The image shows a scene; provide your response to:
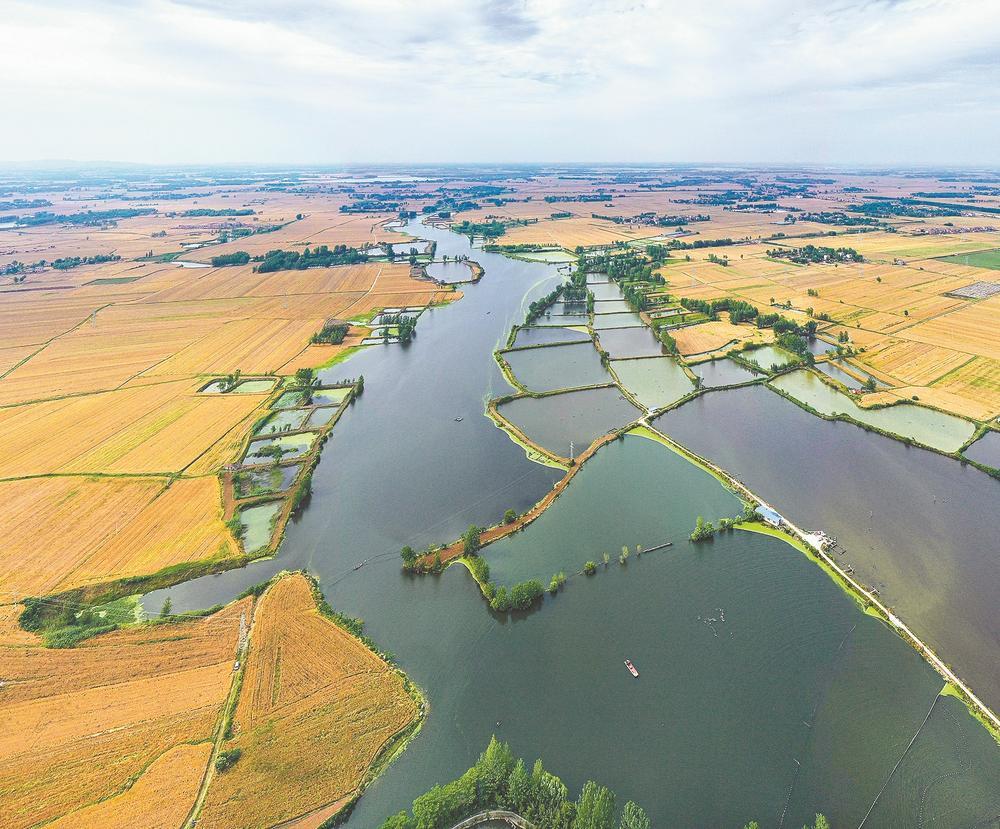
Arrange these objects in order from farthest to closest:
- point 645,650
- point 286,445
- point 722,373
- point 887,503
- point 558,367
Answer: point 558,367, point 722,373, point 286,445, point 887,503, point 645,650

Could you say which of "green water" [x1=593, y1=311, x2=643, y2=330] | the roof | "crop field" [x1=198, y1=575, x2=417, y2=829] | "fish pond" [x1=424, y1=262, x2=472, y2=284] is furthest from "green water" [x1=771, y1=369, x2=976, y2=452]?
"fish pond" [x1=424, y1=262, x2=472, y2=284]

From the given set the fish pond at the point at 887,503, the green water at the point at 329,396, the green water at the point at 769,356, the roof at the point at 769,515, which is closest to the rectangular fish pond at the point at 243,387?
the green water at the point at 329,396

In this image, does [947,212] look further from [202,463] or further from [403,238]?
[202,463]

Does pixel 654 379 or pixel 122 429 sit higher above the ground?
pixel 654 379

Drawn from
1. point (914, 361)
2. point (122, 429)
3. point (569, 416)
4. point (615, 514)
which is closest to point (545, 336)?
point (569, 416)

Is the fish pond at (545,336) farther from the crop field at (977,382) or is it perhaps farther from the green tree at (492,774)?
the green tree at (492,774)

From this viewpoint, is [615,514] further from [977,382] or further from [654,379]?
[977,382]

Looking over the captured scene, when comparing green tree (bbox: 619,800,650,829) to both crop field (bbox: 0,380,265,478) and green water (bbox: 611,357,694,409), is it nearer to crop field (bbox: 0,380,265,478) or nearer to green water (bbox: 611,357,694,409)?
green water (bbox: 611,357,694,409)
